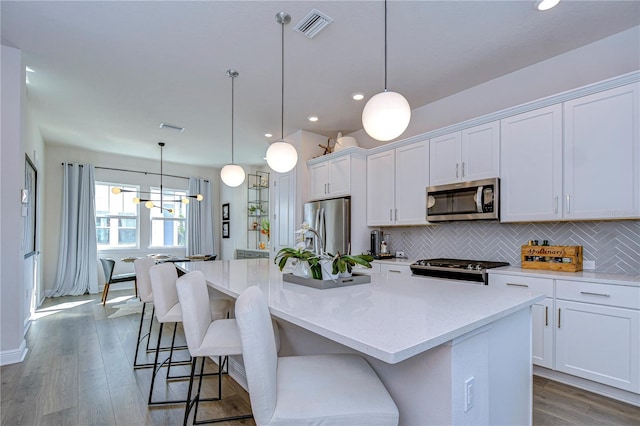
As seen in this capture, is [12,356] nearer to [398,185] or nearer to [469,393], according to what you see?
[469,393]

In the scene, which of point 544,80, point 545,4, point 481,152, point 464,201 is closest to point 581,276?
point 464,201

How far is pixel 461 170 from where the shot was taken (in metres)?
3.29

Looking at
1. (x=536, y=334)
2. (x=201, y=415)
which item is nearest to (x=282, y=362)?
(x=201, y=415)

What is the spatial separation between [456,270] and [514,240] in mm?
700

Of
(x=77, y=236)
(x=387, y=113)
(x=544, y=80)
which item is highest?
(x=544, y=80)

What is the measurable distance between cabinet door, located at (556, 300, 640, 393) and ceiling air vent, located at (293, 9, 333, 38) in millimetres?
2798

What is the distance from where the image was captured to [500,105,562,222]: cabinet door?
2650mm

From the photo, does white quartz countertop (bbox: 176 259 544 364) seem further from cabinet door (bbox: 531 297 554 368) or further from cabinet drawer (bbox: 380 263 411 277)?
cabinet drawer (bbox: 380 263 411 277)

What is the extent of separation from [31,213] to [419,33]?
17.4 ft

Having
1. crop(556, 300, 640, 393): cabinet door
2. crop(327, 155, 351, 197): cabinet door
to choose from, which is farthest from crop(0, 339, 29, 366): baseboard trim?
crop(556, 300, 640, 393): cabinet door

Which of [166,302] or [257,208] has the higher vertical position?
[257,208]

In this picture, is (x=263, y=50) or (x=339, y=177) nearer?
(x=263, y=50)

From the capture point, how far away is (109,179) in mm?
6531

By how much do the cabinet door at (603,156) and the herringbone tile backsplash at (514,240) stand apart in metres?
0.32
